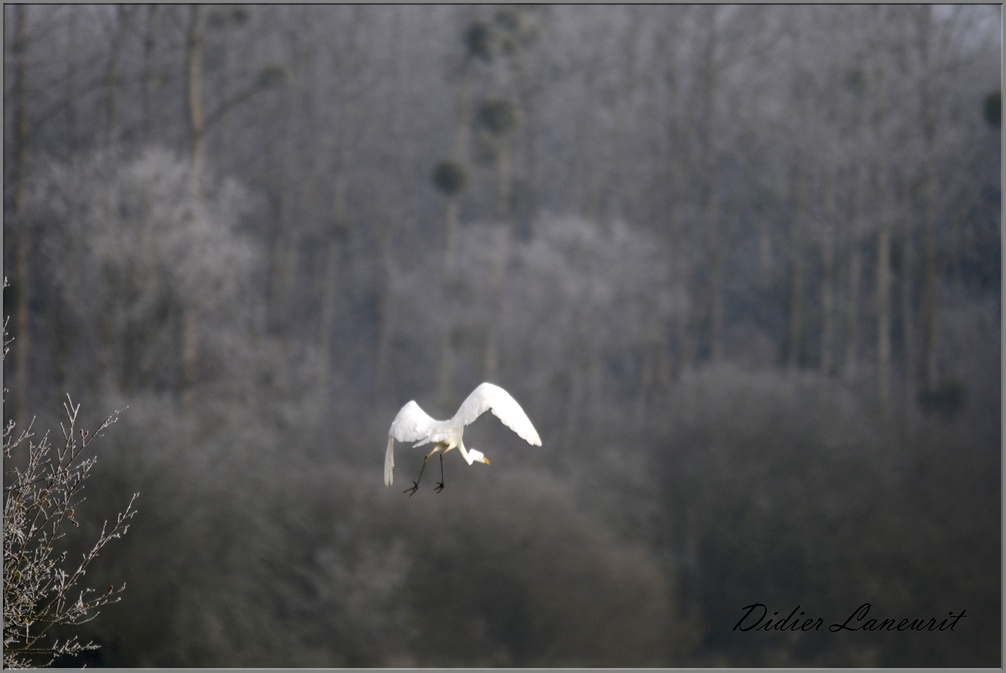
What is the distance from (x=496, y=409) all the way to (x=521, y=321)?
1763cm

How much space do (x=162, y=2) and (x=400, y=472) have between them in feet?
32.6

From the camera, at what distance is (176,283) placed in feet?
55.4

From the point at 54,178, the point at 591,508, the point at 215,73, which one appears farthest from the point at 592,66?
the point at 54,178

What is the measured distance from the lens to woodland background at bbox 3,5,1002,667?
15617 mm

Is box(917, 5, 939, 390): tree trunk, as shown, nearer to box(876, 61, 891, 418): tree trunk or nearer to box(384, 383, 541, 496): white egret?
box(876, 61, 891, 418): tree trunk

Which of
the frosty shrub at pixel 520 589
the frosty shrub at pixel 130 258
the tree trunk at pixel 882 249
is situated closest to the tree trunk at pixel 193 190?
the frosty shrub at pixel 130 258

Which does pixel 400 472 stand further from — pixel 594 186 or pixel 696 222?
pixel 696 222

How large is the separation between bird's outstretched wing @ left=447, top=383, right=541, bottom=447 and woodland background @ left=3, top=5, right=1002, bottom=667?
9.64 m

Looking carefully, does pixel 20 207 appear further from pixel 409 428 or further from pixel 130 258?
pixel 409 428

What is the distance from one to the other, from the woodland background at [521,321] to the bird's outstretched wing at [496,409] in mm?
9641

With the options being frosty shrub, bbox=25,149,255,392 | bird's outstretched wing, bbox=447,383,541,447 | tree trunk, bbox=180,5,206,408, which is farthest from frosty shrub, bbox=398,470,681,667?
bird's outstretched wing, bbox=447,383,541,447

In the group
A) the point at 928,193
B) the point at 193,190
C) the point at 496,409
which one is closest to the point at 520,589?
the point at 193,190

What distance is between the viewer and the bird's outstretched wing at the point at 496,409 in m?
4.89

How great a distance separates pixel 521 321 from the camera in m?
22.6
